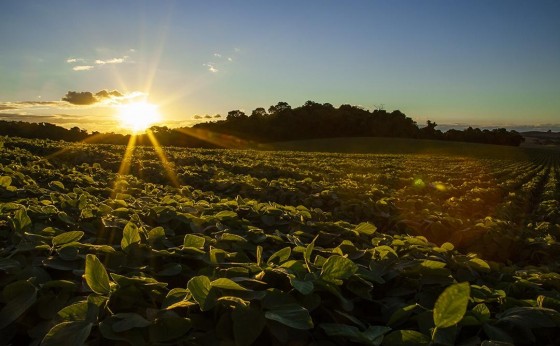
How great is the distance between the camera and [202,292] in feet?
5.52

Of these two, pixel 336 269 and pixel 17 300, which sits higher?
pixel 336 269

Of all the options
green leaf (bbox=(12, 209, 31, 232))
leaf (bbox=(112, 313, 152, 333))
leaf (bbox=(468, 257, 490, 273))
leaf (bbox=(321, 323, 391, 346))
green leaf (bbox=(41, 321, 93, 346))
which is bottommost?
leaf (bbox=(468, 257, 490, 273))

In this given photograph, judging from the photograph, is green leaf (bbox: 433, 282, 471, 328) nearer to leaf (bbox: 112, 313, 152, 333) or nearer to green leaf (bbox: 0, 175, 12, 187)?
leaf (bbox: 112, 313, 152, 333)

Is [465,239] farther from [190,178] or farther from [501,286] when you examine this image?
[190,178]

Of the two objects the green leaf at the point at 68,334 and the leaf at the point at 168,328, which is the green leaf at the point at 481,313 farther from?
the green leaf at the point at 68,334

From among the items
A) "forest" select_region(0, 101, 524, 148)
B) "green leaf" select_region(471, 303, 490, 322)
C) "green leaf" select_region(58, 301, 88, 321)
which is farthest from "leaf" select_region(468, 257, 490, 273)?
"forest" select_region(0, 101, 524, 148)

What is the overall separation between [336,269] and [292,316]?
410mm

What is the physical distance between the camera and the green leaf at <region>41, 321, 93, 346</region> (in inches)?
58.6

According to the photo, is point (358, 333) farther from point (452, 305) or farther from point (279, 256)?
point (279, 256)

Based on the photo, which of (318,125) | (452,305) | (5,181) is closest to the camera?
(452,305)

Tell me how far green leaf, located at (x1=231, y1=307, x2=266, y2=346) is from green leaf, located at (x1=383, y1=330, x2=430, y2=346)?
49 centimetres

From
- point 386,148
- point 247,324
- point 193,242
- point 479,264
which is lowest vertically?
point 386,148

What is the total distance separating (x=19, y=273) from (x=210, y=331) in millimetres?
998

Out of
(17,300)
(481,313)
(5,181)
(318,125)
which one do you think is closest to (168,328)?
(17,300)
